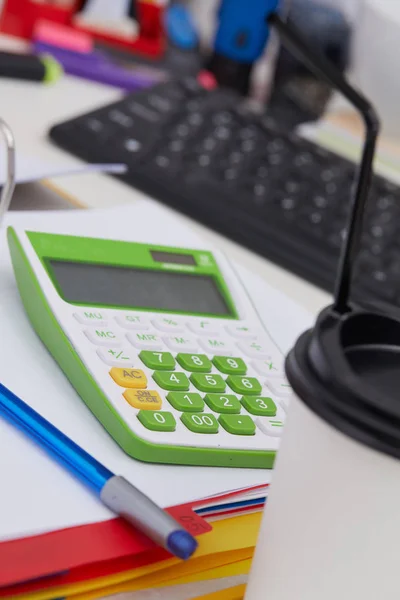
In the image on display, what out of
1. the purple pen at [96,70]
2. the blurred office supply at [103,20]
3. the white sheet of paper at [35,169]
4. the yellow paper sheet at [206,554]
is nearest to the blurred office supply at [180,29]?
the blurred office supply at [103,20]

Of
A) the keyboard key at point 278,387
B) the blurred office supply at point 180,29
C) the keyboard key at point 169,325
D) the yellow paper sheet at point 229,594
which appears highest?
the blurred office supply at point 180,29

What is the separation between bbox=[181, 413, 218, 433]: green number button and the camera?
40 centimetres

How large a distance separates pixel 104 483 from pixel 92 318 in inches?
4.4

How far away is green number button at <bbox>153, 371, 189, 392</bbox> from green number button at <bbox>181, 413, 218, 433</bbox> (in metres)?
0.02

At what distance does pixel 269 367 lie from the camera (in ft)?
1.54

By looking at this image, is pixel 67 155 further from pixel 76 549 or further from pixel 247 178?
pixel 76 549

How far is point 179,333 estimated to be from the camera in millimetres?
468

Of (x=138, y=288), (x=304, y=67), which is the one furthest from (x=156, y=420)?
(x=304, y=67)

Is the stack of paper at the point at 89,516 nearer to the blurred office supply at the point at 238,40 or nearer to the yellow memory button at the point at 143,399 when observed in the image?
the yellow memory button at the point at 143,399

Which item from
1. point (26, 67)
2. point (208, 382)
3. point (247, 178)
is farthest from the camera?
point (26, 67)

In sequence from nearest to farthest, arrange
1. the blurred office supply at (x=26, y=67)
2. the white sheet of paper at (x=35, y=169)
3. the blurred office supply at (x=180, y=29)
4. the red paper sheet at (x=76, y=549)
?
the red paper sheet at (x=76, y=549)
the white sheet of paper at (x=35, y=169)
the blurred office supply at (x=26, y=67)
the blurred office supply at (x=180, y=29)

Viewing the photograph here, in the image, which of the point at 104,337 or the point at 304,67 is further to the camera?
the point at 304,67

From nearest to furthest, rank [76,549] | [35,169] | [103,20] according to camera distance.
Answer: [76,549] < [35,169] < [103,20]

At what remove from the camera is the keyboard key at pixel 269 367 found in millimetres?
464
